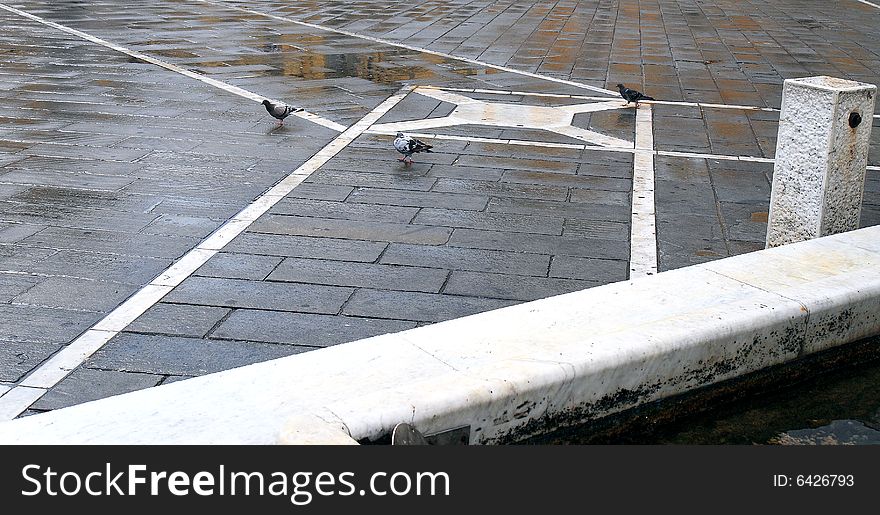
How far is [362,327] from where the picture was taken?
15.8 ft

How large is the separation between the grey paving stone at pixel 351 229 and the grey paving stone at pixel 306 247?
9cm

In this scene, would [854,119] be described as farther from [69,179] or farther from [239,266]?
[69,179]

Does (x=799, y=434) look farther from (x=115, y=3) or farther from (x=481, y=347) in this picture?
(x=115, y=3)

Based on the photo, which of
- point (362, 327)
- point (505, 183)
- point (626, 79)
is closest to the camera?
point (362, 327)

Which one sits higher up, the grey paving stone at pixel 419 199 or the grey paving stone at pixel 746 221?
the grey paving stone at pixel 419 199

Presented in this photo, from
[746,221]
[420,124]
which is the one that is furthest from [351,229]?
[420,124]

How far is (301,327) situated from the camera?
4785 mm

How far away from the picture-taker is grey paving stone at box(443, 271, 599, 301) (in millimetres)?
5258

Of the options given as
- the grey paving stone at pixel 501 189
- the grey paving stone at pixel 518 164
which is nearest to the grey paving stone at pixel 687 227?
the grey paving stone at pixel 501 189

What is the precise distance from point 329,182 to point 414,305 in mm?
2403

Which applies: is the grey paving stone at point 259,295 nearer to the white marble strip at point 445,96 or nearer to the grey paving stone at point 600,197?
the grey paving stone at point 600,197

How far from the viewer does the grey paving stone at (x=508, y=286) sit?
17.3 ft
